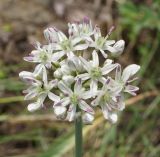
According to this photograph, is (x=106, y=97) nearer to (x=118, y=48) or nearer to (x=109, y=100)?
(x=109, y=100)

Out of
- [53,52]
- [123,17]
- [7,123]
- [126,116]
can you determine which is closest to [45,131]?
[7,123]

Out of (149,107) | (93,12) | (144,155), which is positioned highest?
(93,12)

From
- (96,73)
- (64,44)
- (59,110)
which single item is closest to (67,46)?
(64,44)

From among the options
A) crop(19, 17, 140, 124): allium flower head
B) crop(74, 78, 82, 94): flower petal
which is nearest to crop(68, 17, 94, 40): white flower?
crop(19, 17, 140, 124): allium flower head

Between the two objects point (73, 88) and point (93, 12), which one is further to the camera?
point (93, 12)

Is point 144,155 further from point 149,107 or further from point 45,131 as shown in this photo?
point 45,131

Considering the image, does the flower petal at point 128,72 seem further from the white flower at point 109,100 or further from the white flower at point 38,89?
the white flower at point 38,89

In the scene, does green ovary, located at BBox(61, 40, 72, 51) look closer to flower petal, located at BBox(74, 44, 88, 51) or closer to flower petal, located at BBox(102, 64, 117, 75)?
flower petal, located at BBox(74, 44, 88, 51)

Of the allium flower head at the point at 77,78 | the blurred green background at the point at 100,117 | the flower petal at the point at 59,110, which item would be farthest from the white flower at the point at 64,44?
the blurred green background at the point at 100,117
